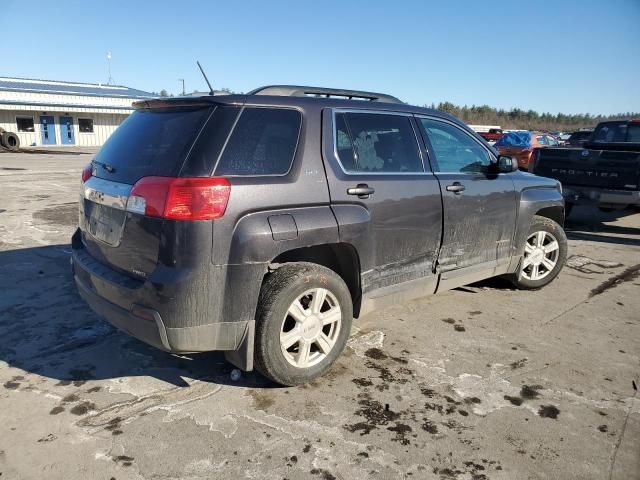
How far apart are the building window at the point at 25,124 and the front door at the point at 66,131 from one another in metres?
2.14

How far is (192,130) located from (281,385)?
1751mm

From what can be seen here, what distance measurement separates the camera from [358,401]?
3119 mm

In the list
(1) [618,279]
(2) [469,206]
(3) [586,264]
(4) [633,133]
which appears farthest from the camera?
(4) [633,133]

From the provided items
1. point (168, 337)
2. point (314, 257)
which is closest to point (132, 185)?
point (168, 337)

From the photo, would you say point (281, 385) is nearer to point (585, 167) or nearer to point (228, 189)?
point (228, 189)

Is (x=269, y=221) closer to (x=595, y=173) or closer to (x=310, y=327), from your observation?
(x=310, y=327)

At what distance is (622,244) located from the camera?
7.84m

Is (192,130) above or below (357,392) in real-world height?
above

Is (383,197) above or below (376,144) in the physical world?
below

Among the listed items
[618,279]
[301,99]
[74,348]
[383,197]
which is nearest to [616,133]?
[618,279]

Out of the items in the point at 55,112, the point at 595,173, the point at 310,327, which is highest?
the point at 55,112

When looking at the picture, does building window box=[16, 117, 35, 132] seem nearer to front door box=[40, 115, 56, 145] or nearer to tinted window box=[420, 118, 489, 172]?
front door box=[40, 115, 56, 145]

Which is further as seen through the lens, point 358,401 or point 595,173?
point 595,173

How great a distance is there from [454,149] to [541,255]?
1843 millimetres
